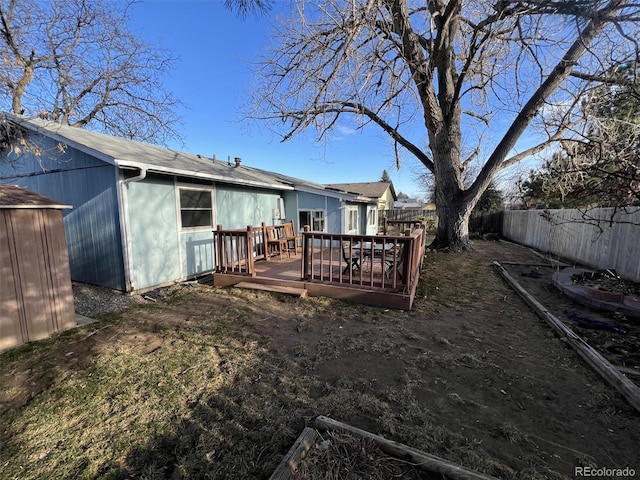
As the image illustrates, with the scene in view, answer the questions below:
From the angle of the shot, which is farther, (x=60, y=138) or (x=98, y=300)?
(x=60, y=138)

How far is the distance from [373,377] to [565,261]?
10.2 metres

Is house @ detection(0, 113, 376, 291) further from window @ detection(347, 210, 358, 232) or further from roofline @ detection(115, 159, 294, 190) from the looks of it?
window @ detection(347, 210, 358, 232)

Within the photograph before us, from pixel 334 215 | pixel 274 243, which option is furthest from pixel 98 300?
pixel 334 215

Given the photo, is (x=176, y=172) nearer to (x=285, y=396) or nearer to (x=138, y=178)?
(x=138, y=178)

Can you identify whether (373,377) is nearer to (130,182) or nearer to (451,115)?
(130,182)

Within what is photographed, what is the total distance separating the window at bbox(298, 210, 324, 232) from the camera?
10.9m

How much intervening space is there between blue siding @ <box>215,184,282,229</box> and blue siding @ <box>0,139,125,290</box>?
2508 millimetres

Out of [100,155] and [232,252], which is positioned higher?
[100,155]

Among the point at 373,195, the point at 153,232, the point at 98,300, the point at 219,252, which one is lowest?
the point at 98,300

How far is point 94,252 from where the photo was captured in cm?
608

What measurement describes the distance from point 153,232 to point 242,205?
2939 mm

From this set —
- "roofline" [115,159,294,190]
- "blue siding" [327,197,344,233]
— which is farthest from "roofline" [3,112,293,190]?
"blue siding" [327,197,344,233]

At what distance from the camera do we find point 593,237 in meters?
7.94

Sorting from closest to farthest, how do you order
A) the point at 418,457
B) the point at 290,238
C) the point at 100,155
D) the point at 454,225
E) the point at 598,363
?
the point at 418,457, the point at 598,363, the point at 100,155, the point at 290,238, the point at 454,225
